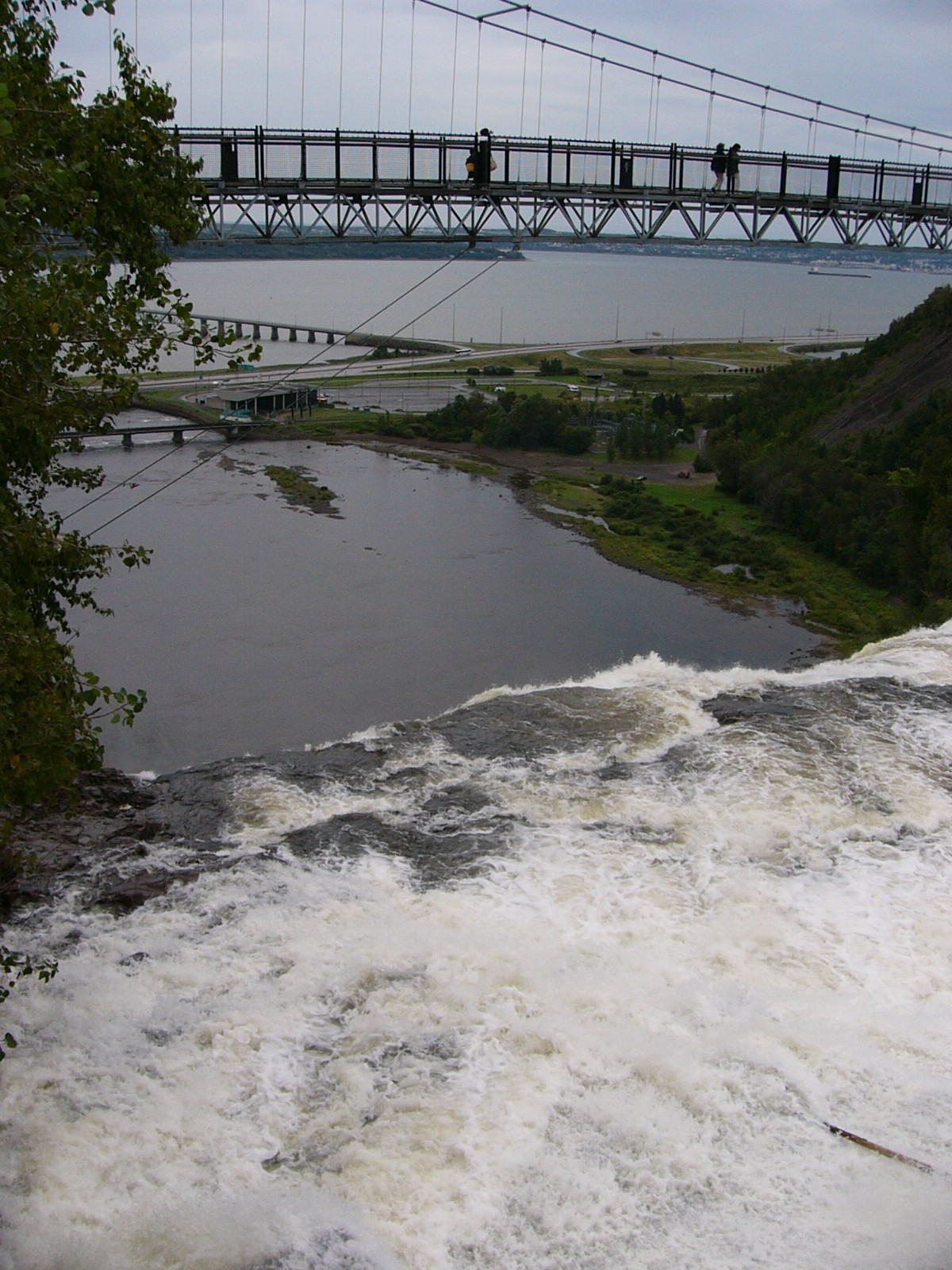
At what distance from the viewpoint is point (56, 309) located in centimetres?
614

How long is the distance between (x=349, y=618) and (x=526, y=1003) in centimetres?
1450

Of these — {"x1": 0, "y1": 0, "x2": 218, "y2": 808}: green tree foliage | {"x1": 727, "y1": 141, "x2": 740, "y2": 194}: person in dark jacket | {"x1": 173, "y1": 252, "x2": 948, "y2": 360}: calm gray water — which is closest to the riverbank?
{"x1": 727, "y1": 141, "x2": 740, "y2": 194}: person in dark jacket

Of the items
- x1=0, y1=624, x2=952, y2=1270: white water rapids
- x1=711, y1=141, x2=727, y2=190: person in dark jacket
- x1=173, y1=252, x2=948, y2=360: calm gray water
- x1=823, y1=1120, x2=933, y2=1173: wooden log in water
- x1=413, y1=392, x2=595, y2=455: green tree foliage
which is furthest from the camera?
x1=173, y1=252, x2=948, y2=360: calm gray water

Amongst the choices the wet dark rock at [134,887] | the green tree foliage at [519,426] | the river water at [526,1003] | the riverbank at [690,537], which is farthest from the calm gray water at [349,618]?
the green tree foliage at [519,426]

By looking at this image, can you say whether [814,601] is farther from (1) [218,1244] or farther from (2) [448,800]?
(1) [218,1244]

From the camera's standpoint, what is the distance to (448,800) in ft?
34.8

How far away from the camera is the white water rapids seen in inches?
237

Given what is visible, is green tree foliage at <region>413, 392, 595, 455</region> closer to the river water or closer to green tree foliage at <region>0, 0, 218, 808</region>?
the river water

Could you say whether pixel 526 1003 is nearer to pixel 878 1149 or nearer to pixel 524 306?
pixel 878 1149

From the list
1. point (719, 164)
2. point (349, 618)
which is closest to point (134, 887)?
point (349, 618)

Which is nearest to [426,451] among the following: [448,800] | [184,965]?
[448,800]

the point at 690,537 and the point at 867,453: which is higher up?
the point at 867,453

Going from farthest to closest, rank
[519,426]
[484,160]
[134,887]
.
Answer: [519,426] → [484,160] → [134,887]

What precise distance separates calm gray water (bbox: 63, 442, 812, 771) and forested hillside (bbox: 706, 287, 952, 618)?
12.5 feet
